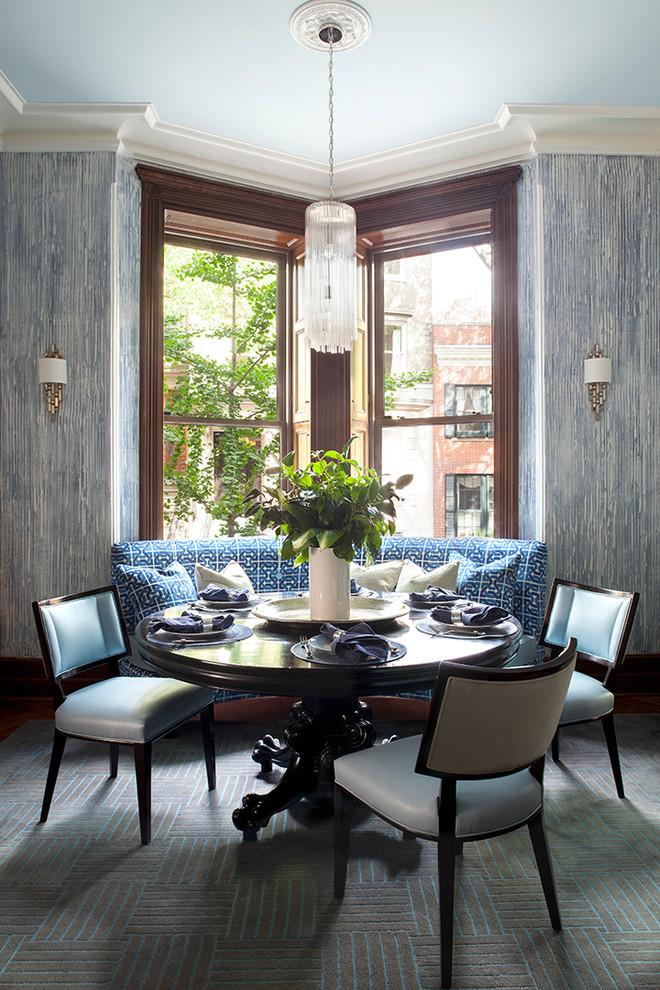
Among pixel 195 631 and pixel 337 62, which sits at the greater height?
pixel 337 62

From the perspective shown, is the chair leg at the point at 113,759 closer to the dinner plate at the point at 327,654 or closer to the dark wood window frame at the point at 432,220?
the dinner plate at the point at 327,654

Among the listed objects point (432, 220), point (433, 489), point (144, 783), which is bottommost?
point (144, 783)

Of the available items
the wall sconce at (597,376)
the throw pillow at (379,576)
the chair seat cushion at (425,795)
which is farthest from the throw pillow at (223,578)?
the wall sconce at (597,376)

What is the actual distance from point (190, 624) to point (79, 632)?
2.39 feet

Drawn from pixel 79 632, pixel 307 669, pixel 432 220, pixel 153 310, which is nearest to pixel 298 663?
pixel 307 669

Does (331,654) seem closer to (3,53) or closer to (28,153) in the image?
(3,53)

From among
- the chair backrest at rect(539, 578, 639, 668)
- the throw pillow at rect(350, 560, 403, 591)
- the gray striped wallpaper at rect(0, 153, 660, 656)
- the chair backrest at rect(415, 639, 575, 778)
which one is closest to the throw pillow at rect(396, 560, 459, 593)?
the throw pillow at rect(350, 560, 403, 591)

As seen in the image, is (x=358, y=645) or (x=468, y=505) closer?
(x=358, y=645)

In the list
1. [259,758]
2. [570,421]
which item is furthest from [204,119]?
[259,758]

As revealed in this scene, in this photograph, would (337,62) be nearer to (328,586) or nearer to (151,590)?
(328,586)

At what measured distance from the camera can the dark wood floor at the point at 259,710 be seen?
3.47 metres

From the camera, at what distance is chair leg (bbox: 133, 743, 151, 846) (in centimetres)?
225

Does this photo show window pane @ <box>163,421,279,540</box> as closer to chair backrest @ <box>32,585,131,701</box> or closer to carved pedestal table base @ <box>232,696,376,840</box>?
chair backrest @ <box>32,585,131,701</box>

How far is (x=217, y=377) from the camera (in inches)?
176
